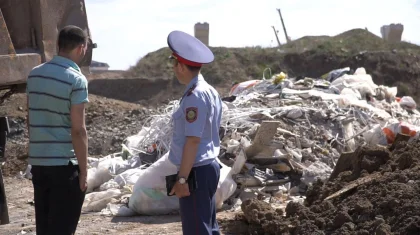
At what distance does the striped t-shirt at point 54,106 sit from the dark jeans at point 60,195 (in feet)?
0.16

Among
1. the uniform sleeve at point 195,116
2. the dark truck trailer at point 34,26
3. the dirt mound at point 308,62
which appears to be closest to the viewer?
the uniform sleeve at point 195,116

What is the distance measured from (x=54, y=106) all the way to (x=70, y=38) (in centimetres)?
40

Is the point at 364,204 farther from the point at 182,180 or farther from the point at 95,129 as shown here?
the point at 95,129

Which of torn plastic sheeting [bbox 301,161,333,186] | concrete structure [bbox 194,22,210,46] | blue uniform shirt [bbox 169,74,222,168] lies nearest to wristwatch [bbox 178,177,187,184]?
blue uniform shirt [bbox 169,74,222,168]

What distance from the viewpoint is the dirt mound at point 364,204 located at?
473cm

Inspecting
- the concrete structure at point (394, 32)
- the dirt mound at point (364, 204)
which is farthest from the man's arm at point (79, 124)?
the concrete structure at point (394, 32)

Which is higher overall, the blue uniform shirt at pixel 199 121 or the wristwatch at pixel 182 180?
the blue uniform shirt at pixel 199 121

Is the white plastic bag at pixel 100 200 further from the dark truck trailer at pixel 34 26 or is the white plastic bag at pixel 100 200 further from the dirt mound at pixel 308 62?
the dirt mound at pixel 308 62

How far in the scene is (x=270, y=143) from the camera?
25.8 ft

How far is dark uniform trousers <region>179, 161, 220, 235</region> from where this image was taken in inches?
156

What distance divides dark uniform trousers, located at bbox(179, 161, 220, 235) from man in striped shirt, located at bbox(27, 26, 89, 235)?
62 cm

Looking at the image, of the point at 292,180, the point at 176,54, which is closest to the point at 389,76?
the point at 292,180

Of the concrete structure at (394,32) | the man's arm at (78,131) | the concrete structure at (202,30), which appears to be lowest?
the man's arm at (78,131)

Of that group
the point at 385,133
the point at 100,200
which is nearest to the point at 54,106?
the point at 100,200
